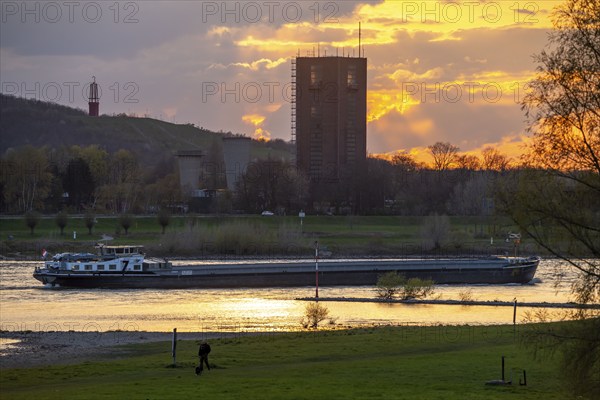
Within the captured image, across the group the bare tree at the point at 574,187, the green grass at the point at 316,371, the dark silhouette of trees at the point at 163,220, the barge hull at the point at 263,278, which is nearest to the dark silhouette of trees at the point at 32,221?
the dark silhouette of trees at the point at 163,220

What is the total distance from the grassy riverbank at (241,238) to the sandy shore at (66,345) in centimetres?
5877

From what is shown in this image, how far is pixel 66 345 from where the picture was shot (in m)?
43.7

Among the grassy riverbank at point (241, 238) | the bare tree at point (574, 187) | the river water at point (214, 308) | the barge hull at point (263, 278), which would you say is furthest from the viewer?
the grassy riverbank at point (241, 238)

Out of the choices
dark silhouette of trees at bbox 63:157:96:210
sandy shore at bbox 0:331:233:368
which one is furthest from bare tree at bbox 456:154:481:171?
sandy shore at bbox 0:331:233:368

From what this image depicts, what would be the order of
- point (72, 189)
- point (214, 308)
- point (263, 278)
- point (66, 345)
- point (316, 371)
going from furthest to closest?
Result: point (72, 189), point (263, 278), point (214, 308), point (66, 345), point (316, 371)

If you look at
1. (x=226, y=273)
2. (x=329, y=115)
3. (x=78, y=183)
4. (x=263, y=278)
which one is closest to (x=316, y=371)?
(x=263, y=278)

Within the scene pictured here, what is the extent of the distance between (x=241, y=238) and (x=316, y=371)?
78.7m

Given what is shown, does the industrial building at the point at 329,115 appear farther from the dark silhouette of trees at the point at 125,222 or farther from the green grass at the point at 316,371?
the green grass at the point at 316,371

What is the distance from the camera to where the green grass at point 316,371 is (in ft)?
91.9

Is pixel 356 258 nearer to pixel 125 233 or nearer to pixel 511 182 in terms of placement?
pixel 125 233

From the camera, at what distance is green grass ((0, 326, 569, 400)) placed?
91.9 feet

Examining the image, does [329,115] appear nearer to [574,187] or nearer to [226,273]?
[226,273]

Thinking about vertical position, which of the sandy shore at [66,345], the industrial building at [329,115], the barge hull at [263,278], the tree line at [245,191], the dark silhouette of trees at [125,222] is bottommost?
the sandy shore at [66,345]

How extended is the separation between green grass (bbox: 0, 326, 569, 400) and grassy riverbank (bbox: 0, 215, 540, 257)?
200 ft
